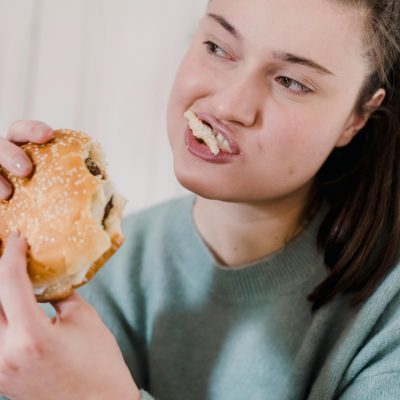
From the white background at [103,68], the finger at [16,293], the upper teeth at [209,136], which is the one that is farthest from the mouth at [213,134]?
the white background at [103,68]

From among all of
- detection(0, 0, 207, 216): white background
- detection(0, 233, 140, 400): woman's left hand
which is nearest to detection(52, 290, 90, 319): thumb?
detection(0, 233, 140, 400): woman's left hand

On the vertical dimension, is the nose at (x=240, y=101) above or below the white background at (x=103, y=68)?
above

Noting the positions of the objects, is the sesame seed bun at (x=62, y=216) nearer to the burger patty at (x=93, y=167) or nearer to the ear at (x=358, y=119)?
the burger patty at (x=93, y=167)

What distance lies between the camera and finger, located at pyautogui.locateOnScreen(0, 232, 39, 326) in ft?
2.25

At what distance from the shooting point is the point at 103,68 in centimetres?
182

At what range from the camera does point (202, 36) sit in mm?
999

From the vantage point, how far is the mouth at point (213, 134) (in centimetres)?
93

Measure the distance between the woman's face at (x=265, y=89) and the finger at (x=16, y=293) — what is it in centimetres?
37

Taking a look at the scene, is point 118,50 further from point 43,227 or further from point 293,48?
point 43,227

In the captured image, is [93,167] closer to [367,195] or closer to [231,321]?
[231,321]

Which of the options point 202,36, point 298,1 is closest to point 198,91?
point 202,36

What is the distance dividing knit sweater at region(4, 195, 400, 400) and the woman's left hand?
1.21ft

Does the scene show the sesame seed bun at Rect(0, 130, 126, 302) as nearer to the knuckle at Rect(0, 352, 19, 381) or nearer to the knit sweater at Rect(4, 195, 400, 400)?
the knuckle at Rect(0, 352, 19, 381)

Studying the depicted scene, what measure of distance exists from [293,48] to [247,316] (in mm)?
578
